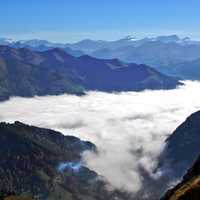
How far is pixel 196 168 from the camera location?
181000 millimetres

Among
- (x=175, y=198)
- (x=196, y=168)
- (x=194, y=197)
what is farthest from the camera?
→ (x=196, y=168)

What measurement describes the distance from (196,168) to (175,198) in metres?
60.1

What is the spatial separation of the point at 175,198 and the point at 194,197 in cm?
1148

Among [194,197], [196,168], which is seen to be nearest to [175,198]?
[194,197]

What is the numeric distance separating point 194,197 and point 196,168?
7025 cm

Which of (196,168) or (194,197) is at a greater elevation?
(194,197)

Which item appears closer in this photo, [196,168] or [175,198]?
[175,198]

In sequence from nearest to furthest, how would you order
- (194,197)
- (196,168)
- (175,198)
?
(194,197)
(175,198)
(196,168)

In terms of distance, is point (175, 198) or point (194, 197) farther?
point (175, 198)

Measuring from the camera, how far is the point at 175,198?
123062 mm

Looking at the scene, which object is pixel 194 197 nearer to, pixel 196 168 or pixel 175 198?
pixel 175 198

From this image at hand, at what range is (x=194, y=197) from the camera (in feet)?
368
